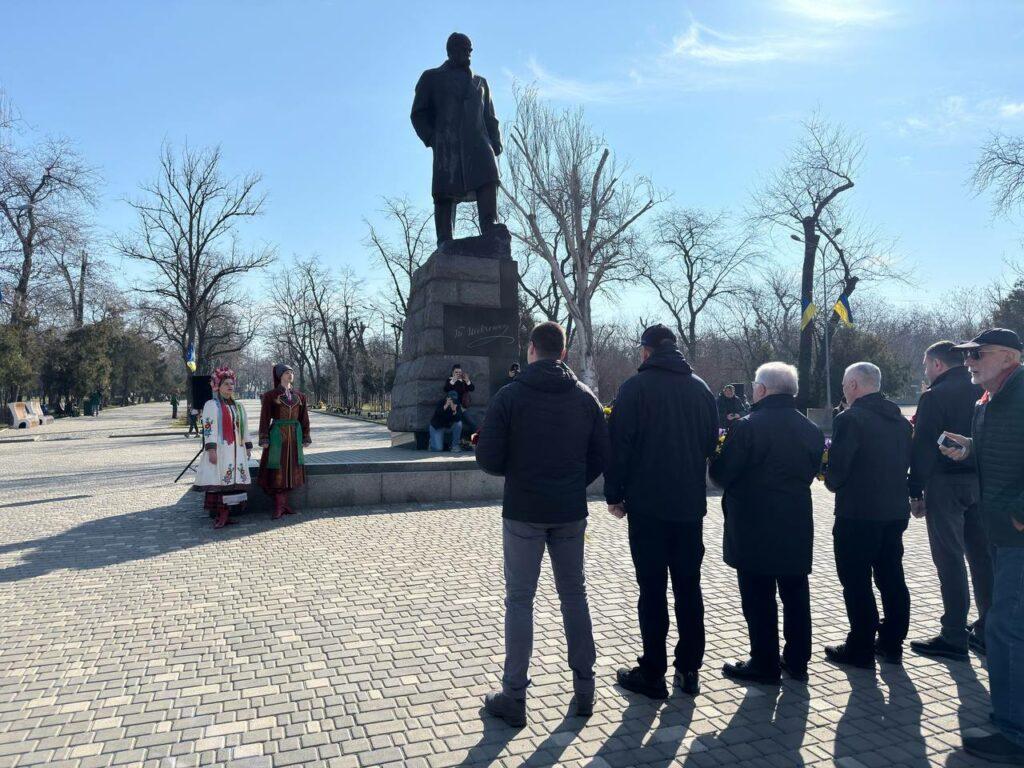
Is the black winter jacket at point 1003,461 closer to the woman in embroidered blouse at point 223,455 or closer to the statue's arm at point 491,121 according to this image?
the woman in embroidered blouse at point 223,455

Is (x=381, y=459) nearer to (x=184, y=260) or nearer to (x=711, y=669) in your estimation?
(x=711, y=669)

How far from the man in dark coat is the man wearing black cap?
772 mm

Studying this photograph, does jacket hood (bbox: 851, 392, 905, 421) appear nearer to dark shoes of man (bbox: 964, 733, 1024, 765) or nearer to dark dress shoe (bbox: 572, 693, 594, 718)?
dark shoes of man (bbox: 964, 733, 1024, 765)

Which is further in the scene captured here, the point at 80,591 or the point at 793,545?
the point at 80,591

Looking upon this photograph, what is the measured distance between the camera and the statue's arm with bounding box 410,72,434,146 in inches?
440

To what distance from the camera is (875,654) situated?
13.1 ft

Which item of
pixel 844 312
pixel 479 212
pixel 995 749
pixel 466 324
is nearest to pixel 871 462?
pixel 995 749

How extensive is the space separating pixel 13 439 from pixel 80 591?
24021 millimetres

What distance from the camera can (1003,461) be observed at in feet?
10.0

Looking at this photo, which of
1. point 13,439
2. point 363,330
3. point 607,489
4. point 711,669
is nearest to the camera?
point 607,489

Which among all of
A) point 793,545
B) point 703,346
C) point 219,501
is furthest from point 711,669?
point 703,346

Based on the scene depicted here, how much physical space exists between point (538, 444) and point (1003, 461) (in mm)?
2123

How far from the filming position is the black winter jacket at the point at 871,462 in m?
3.85

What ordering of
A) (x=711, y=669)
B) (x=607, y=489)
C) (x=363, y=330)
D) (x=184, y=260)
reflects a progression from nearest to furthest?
(x=607, y=489) → (x=711, y=669) → (x=184, y=260) → (x=363, y=330)
